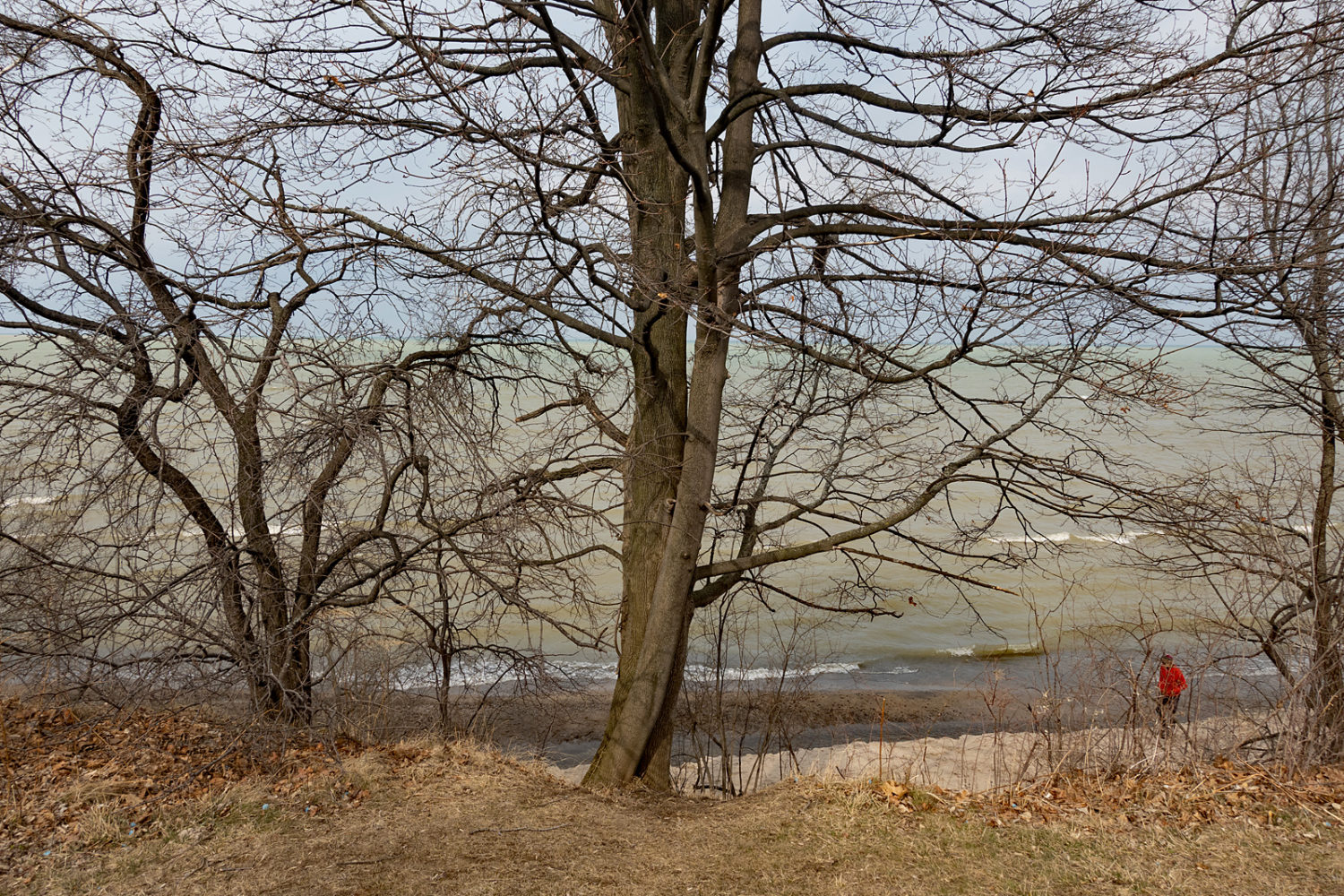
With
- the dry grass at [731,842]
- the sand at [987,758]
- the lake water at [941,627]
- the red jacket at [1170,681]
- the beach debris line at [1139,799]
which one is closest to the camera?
the dry grass at [731,842]

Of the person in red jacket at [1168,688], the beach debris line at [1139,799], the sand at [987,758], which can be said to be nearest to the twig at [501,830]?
the beach debris line at [1139,799]

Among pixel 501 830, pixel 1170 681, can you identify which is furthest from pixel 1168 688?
pixel 501 830

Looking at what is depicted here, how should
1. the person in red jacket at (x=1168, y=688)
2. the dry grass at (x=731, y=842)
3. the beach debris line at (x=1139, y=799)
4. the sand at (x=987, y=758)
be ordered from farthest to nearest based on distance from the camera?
the person in red jacket at (x=1168, y=688), the sand at (x=987, y=758), the beach debris line at (x=1139, y=799), the dry grass at (x=731, y=842)

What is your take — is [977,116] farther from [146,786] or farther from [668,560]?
[146,786]

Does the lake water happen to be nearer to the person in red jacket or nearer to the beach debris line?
the person in red jacket

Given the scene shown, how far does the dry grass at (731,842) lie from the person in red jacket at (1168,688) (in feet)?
2.17

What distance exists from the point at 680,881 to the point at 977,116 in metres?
5.03

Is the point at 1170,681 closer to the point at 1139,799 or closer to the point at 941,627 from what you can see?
the point at 1139,799

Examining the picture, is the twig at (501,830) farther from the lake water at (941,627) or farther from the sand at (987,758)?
the lake water at (941,627)

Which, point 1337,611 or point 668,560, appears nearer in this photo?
point 668,560

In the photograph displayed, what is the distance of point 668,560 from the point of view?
6.81 meters

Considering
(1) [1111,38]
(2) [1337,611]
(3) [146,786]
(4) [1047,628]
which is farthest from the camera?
(4) [1047,628]

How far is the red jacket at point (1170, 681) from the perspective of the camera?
6984mm

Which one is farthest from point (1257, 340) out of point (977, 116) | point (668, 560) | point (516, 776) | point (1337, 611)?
point (516, 776)
